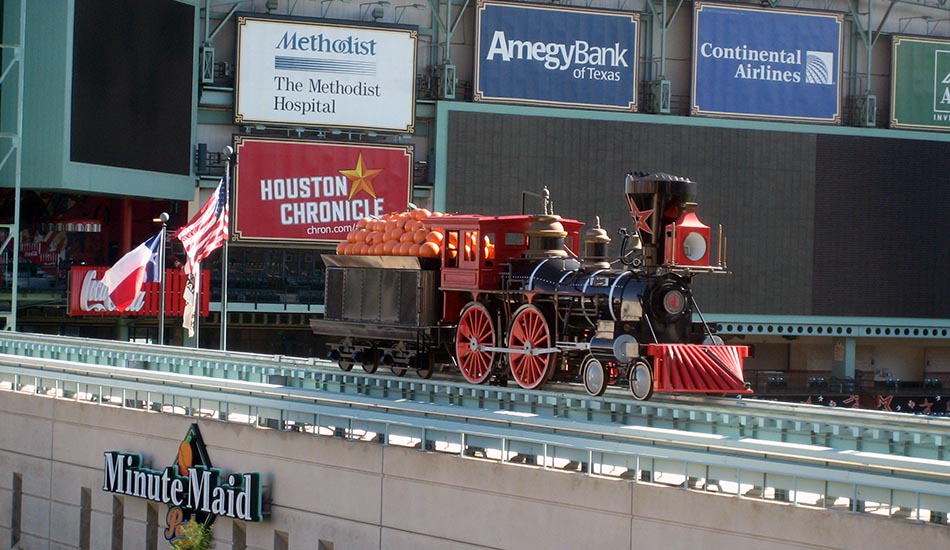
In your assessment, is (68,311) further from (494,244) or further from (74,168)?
(494,244)

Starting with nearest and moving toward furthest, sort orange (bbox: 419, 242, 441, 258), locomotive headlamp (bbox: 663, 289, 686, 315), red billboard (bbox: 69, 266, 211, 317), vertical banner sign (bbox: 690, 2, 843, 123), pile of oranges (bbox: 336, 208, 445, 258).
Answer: locomotive headlamp (bbox: 663, 289, 686, 315) < orange (bbox: 419, 242, 441, 258) < pile of oranges (bbox: 336, 208, 445, 258) < red billboard (bbox: 69, 266, 211, 317) < vertical banner sign (bbox: 690, 2, 843, 123)

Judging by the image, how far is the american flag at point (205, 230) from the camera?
39.2m

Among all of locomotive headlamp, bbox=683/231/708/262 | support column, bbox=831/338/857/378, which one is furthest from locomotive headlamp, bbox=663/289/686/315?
support column, bbox=831/338/857/378

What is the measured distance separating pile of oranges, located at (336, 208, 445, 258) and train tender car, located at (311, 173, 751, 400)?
19 centimetres

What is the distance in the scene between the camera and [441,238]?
101 ft

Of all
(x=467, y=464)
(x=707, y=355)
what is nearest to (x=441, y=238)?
(x=707, y=355)

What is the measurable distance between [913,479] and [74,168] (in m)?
47.4

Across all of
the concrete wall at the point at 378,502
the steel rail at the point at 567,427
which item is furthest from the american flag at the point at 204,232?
the steel rail at the point at 567,427

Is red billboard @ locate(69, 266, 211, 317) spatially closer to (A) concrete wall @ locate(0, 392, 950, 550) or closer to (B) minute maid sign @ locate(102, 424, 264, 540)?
(A) concrete wall @ locate(0, 392, 950, 550)

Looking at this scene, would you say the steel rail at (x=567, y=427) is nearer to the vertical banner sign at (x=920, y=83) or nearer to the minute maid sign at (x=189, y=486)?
the minute maid sign at (x=189, y=486)

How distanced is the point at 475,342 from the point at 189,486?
7.00 metres

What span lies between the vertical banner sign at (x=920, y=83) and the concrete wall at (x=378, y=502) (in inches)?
2030

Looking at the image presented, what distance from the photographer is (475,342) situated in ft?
95.1

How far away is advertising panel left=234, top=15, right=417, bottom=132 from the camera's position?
6334cm
